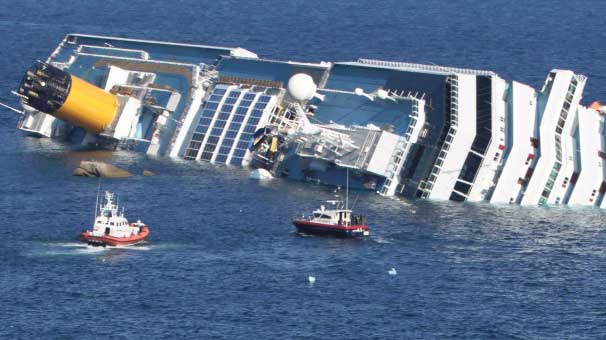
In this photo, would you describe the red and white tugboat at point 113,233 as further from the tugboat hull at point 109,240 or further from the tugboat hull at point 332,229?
the tugboat hull at point 332,229

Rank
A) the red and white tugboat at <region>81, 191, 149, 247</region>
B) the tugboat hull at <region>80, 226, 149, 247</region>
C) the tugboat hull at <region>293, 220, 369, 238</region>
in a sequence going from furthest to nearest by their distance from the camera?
1. the tugboat hull at <region>293, 220, 369, 238</region>
2. the red and white tugboat at <region>81, 191, 149, 247</region>
3. the tugboat hull at <region>80, 226, 149, 247</region>

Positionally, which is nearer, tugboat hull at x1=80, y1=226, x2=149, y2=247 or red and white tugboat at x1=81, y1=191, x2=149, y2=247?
tugboat hull at x1=80, y1=226, x2=149, y2=247

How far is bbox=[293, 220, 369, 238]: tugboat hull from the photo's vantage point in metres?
199

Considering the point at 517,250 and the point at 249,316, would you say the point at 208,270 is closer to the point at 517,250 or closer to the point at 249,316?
the point at 249,316

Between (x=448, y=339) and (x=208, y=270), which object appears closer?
(x=448, y=339)

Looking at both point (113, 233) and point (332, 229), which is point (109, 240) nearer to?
point (113, 233)

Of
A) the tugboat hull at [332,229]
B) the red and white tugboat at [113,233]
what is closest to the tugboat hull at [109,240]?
the red and white tugboat at [113,233]

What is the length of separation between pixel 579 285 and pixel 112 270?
4303cm

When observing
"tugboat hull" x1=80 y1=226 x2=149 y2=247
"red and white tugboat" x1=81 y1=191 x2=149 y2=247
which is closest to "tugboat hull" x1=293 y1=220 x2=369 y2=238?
"red and white tugboat" x1=81 y1=191 x2=149 y2=247

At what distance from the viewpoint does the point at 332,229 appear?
199375mm

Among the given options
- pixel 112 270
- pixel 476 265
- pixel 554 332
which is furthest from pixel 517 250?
pixel 112 270

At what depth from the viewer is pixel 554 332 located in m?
168

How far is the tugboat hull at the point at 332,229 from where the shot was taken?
198625 mm

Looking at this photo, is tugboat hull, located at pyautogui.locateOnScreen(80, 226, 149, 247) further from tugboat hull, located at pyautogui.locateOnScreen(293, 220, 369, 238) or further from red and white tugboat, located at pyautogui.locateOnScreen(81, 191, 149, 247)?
tugboat hull, located at pyautogui.locateOnScreen(293, 220, 369, 238)
